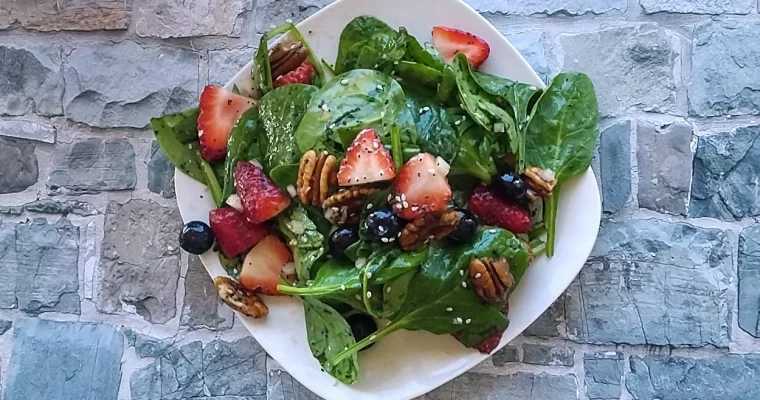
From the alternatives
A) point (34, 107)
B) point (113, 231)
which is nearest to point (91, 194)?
point (113, 231)

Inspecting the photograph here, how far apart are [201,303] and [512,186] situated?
1.90ft

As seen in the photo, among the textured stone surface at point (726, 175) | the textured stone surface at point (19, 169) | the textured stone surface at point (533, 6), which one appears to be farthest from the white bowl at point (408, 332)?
the textured stone surface at point (19, 169)

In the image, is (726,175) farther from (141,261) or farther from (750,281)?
(141,261)

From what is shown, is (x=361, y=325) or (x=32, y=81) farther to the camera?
(x=32, y=81)

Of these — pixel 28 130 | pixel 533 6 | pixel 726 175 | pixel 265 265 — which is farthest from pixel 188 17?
pixel 726 175

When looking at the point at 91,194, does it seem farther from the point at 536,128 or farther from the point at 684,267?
the point at 684,267

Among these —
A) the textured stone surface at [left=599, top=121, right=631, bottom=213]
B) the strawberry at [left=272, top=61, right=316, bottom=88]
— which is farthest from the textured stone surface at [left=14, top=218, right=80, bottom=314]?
the textured stone surface at [left=599, top=121, right=631, bottom=213]

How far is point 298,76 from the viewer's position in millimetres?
1280

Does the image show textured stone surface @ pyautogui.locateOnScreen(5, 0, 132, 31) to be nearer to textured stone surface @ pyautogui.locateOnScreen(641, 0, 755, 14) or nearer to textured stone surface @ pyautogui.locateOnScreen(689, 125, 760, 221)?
textured stone surface @ pyautogui.locateOnScreen(641, 0, 755, 14)

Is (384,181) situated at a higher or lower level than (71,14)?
lower

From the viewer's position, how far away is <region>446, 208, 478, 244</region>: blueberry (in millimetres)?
1154

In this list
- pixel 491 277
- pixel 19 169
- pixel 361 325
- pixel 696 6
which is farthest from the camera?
pixel 19 169

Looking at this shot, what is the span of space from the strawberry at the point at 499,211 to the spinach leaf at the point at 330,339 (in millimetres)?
267

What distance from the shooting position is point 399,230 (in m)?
1.16
